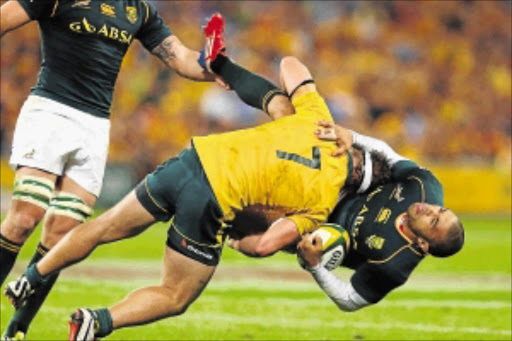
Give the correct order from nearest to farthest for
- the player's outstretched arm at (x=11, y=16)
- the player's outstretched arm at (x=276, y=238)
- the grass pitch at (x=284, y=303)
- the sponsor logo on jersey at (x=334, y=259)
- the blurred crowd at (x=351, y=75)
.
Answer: the player's outstretched arm at (x=276, y=238)
the sponsor logo on jersey at (x=334, y=259)
the player's outstretched arm at (x=11, y=16)
the grass pitch at (x=284, y=303)
the blurred crowd at (x=351, y=75)

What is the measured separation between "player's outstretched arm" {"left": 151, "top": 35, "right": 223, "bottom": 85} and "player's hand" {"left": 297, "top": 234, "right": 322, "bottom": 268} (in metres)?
1.80

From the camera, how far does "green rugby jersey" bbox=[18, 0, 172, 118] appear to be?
6.52 meters

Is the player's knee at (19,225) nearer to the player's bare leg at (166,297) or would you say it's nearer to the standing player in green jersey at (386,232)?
the player's bare leg at (166,297)

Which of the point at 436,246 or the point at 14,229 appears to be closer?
the point at 436,246

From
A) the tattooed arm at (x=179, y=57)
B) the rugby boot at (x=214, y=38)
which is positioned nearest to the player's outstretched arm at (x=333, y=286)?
the rugby boot at (x=214, y=38)

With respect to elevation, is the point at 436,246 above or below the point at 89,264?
above

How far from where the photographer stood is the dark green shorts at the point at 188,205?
553cm

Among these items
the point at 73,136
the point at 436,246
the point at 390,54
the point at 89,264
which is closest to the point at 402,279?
the point at 436,246

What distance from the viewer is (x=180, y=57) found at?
7176 millimetres

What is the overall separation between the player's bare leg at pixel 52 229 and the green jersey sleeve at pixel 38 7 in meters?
1.19

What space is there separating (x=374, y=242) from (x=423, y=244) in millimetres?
350

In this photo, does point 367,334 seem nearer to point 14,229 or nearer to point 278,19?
A: point 14,229

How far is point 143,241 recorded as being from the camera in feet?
52.2

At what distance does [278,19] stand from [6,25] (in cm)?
1797
